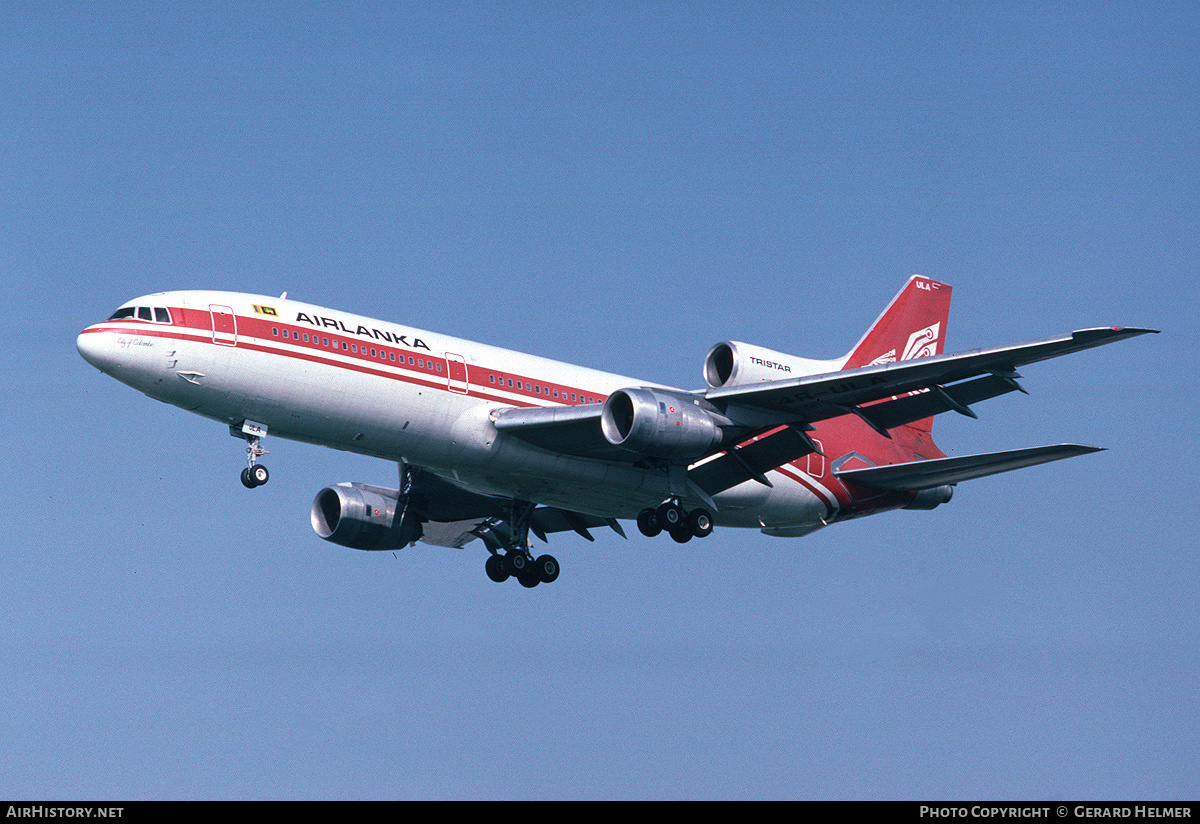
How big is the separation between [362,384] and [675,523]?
9.07m

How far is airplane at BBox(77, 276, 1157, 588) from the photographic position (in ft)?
105

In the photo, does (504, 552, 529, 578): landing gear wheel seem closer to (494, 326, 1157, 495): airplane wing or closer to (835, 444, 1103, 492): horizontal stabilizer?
(494, 326, 1157, 495): airplane wing

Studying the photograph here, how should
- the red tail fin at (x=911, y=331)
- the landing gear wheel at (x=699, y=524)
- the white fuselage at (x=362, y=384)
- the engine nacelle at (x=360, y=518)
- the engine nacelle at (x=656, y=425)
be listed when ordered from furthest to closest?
1. the red tail fin at (x=911, y=331)
2. the engine nacelle at (x=360, y=518)
3. the landing gear wheel at (x=699, y=524)
4. the engine nacelle at (x=656, y=425)
5. the white fuselage at (x=362, y=384)

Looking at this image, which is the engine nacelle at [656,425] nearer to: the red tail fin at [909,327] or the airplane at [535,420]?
the airplane at [535,420]

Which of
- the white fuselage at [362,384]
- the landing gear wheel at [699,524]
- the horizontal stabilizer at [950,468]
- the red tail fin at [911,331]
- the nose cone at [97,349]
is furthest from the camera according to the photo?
the red tail fin at [911,331]

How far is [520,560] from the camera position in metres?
40.7

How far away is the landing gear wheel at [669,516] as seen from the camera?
36438 mm

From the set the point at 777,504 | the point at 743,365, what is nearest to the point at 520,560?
the point at 777,504

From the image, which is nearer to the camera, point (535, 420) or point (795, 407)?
point (535, 420)

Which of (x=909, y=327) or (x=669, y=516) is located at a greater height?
(x=909, y=327)

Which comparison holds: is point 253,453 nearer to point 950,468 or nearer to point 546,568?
point 546,568

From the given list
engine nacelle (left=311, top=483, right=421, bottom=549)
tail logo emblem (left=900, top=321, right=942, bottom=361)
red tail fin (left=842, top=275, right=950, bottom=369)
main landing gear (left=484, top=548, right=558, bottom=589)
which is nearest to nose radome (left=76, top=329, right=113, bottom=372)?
engine nacelle (left=311, top=483, right=421, bottom=549)

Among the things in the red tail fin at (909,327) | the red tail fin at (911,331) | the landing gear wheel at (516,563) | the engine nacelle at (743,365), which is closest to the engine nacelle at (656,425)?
the engine nacelle at (743,365)

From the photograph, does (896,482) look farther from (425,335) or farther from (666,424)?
(425,335)
